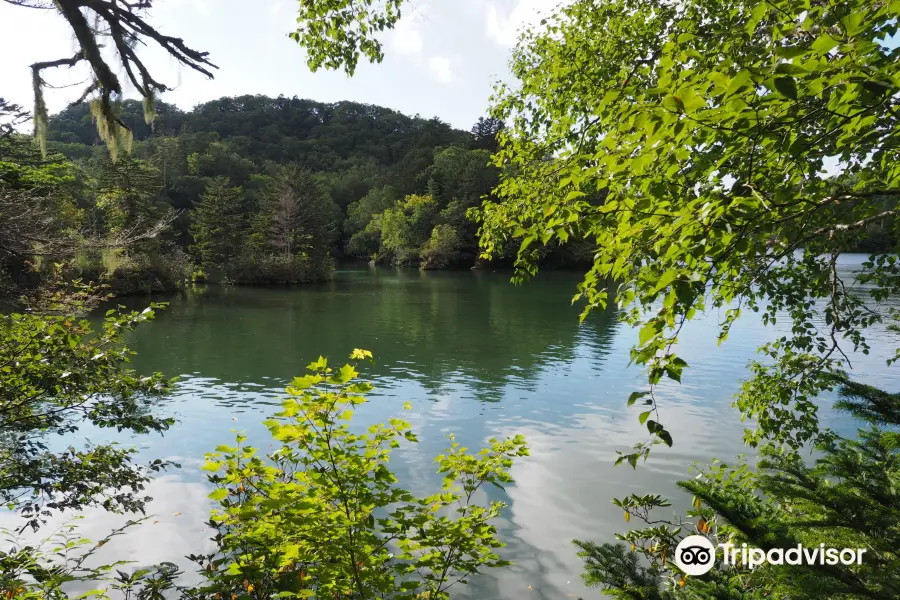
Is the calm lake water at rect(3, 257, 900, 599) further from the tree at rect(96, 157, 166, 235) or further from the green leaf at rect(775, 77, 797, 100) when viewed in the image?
the tree at rect(96, 157, 166, 235)

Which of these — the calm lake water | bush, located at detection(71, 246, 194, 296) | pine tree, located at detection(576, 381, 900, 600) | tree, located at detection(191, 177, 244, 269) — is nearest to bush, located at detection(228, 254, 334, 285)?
tree, located at detection(191, 177, 244, 269)

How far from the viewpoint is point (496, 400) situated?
37.7ft

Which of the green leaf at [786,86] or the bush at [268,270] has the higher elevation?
the green leaf at [786,86]

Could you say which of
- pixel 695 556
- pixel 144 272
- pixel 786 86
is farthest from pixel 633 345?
pixel 144 272

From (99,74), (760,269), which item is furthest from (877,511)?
(99,74)

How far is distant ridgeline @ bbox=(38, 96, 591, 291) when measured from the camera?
39.9 metres

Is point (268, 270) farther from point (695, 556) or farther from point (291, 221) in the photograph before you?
point (695, 556)

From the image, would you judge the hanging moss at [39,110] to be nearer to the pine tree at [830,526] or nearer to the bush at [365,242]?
the pine tree at [830,526]

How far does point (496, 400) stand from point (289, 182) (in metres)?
38.0

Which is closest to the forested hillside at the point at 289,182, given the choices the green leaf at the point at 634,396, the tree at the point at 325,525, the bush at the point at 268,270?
the bush at the point at 268,270

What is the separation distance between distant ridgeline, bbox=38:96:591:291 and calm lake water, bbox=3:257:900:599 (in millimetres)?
4530

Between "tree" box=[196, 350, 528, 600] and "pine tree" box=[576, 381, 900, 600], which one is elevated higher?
"pine tree" box=[576, 381, 900, 600]

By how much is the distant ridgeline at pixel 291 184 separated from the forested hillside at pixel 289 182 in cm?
16

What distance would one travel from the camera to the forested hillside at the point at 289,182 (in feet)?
131
